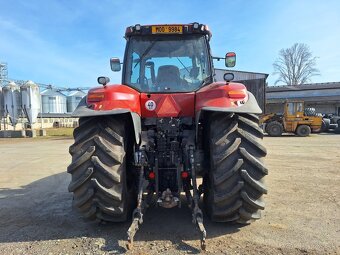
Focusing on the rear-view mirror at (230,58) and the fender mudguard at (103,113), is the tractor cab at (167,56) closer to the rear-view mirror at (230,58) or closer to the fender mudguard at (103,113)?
the rear-view mirror at (230,58)

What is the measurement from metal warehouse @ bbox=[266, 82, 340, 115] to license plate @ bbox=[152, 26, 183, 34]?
115 ft

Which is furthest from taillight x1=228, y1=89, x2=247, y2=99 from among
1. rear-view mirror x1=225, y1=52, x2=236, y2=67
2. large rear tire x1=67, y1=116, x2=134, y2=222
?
rear-view mirror x1=225, y1=52, x2=236, y2=67

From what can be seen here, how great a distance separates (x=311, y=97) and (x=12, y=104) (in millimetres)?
32033

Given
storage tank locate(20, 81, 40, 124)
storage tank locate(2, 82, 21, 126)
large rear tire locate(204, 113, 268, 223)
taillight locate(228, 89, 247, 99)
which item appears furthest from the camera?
storage tank locate(20, 81, 40, 124)

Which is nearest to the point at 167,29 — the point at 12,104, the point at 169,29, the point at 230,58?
the point at 169,29

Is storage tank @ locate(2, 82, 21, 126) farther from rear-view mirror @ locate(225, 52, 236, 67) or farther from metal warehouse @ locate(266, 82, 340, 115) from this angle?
rear-view mirror @ locate(225, 52, 236, 67)

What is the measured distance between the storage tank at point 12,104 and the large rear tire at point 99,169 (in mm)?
29651

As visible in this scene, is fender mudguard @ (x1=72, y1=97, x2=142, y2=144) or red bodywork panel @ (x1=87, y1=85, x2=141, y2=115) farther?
red bodywork panel @ (x1=87, y1=85, x2=141, y2=115)

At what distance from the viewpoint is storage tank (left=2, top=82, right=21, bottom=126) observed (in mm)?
30766

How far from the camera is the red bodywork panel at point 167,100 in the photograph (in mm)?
3926

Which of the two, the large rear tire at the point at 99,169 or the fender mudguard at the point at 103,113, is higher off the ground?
the fender mudguard at the point at 103,113

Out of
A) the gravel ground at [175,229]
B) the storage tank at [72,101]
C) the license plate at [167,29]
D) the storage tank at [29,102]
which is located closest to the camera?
the gravel ground at [175,229]

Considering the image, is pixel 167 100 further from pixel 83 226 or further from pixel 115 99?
pixel 83 226

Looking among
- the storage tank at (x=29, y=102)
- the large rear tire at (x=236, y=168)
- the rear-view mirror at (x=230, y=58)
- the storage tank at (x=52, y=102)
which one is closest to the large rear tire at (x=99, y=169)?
the large rear tire at (x=236, y=168)
